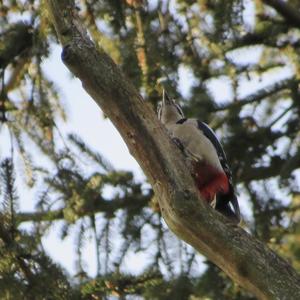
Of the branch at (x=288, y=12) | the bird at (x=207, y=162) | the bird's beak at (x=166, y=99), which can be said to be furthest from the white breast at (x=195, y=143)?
the branch at (x=288, y=12)

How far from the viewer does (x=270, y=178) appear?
539cm

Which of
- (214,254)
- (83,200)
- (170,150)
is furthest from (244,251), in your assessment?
(83,200)

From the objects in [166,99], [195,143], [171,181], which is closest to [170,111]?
[166,99]

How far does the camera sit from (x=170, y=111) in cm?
594

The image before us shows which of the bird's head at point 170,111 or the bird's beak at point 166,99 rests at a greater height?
the bird's head at point 170,111

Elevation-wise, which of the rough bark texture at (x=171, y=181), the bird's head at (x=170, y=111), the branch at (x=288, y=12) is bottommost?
the rough bark texture at (x=171, y=181)

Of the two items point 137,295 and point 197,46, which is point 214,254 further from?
point 197,46

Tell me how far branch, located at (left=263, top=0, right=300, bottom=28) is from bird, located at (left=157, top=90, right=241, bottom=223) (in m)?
0.86

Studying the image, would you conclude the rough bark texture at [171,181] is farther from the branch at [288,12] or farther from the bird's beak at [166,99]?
the branch at [288,12]

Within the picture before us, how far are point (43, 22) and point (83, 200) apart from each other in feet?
3.41

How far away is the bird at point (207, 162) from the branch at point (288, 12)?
0.86 m

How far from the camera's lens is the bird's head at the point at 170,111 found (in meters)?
5.71

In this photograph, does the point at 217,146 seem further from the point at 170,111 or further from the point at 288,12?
the point at 288,12

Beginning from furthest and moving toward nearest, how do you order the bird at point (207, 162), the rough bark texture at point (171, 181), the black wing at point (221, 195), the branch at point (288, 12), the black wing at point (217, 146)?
the branch at point (288, 12), the black wing at point (217, 146), the bird at point (207, 162), the black wing at point (221, 195), the rough bark texture at point (171, 181)
